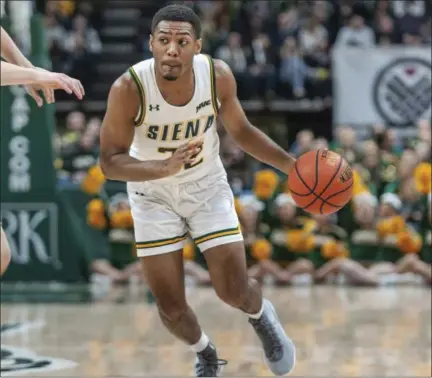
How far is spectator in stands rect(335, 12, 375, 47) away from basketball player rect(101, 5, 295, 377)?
9155 millimetres

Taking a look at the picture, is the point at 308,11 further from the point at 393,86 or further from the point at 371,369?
the point at 371,369

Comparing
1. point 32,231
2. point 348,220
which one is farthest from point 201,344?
point 348,220

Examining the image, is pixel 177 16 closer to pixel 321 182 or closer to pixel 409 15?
pixel 321 182

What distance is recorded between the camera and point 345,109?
13.6 metres

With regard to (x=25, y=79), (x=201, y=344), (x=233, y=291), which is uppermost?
(x=25, y=79)

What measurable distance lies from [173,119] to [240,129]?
466mm

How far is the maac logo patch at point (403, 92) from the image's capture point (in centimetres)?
1332

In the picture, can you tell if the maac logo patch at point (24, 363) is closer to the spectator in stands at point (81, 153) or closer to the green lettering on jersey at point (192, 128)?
the green lettering on jersey at point (192, 128)

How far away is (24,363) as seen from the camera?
7.40m

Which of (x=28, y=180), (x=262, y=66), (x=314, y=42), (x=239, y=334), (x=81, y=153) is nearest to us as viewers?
(x=239, y=334)

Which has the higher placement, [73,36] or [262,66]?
[73,36]

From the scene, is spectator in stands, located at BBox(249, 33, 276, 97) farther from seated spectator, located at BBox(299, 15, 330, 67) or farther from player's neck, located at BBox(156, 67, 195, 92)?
player's neck, located at BBox(156, 67, 195, 92)

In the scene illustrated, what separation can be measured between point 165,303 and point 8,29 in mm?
5212

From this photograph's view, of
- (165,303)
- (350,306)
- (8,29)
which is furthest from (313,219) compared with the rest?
(165,303)
